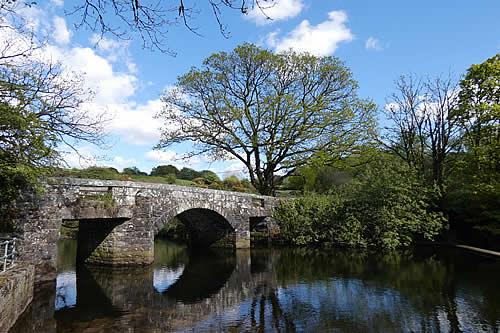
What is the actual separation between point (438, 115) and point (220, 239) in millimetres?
12280

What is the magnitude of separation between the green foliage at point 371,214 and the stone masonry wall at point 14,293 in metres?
12.2

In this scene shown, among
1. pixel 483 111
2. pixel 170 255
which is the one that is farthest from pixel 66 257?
pixel 483 111

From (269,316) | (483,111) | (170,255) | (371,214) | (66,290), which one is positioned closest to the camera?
(269,316)

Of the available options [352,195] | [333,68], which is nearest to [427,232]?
[352,195]

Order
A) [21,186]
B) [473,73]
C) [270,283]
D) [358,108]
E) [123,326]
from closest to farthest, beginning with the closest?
[123,326]
[21,186]
[270,283]
[473,73]
[358,108]

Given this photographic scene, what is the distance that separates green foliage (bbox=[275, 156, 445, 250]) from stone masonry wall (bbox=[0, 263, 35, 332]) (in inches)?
479

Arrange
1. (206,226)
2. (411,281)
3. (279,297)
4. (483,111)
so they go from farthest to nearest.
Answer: (206,226)
(483,111)
(411,281)
(279,297)

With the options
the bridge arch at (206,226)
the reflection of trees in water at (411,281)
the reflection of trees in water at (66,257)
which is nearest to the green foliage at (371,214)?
the reflection of trees in water at (411,281)

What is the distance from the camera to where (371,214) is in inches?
672

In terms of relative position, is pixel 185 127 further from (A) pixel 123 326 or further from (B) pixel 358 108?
(A) pixel 123 326

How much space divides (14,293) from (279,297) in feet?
17.2

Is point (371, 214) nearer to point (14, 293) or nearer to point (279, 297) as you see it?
point (279, 297)

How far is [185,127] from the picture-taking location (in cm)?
1989

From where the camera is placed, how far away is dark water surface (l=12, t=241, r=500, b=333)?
6801mm
